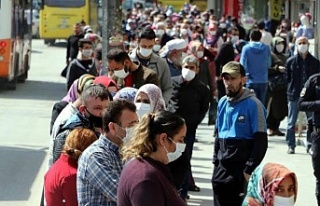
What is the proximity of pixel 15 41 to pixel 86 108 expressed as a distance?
17659mm

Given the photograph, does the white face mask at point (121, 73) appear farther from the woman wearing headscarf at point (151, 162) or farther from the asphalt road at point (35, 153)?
the woman wearing headscarf at point (151, 162)

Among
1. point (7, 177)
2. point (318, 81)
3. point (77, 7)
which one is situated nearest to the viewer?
point (318, 81)

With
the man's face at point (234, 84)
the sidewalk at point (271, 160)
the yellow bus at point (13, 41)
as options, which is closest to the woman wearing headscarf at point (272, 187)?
the man's face at point (234, 84)

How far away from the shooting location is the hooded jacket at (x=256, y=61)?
1758 centimetres

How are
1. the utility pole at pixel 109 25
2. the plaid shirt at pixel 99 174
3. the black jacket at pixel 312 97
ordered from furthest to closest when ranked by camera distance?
1. the utility pole at pixel 109 25
2. the black jacket at pixel 312 97
3. the plaid shirt at pixel 99 174

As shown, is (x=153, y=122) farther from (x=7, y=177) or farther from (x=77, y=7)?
(x=77, y=7)

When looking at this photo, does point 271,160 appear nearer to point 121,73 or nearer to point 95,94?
point 121,73

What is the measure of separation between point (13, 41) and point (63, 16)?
58.9 ft

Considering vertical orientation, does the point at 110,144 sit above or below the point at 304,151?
above

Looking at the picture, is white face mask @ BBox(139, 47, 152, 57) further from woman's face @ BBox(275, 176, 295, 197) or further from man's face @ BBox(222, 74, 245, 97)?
woman's face @ BBox(275, 176, 295, 197)

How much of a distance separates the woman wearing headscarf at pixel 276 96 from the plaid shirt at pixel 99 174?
39.6ft

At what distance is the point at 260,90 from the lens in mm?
17750

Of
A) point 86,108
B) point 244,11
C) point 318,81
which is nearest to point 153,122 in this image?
point 86,108

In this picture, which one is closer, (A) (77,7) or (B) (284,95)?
(B) (284,95)
